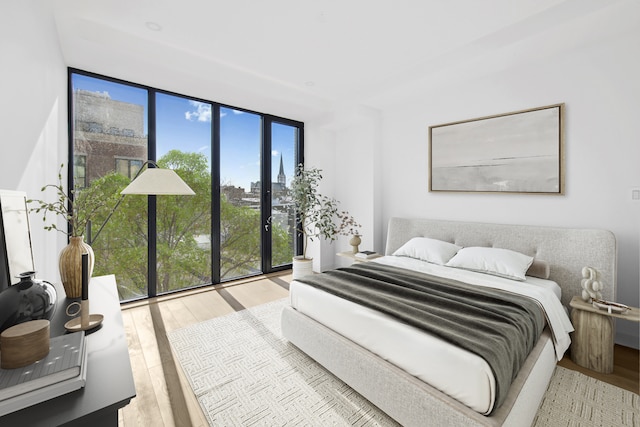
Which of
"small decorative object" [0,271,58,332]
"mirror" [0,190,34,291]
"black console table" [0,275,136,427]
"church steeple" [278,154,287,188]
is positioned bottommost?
"black console table" [0,275,136,427]

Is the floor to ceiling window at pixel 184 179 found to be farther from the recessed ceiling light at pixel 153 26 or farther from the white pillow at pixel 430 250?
the white pillow at pixel 430 250

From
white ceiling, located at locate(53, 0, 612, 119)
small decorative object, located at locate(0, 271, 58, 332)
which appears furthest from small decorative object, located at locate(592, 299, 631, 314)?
small decorative object, located at locate(0, 271, 58, 332)

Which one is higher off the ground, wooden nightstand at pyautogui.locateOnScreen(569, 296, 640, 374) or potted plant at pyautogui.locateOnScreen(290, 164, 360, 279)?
potted plant at pyautogui.locateOnScreen(290, 164, 360, 279)

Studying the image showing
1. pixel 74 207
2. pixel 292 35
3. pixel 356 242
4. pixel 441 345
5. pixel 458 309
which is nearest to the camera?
pixel 441 345

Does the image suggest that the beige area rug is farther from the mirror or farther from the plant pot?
the plant pot

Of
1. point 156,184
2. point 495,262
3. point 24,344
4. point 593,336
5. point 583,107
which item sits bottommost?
point 593,336

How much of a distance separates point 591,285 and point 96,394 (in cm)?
311

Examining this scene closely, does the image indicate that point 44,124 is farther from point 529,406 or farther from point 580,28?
point 580,28

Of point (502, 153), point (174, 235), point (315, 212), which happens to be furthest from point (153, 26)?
point (502, 153)

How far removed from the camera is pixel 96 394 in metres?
0.77

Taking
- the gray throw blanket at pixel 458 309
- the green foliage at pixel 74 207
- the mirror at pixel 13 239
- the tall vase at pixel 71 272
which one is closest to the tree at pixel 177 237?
the green foliage at pixel 74 207

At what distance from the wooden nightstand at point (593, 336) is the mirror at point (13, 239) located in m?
3.30

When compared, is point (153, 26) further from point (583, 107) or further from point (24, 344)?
point (583, 107)

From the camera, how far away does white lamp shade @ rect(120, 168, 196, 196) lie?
1.90 meters
